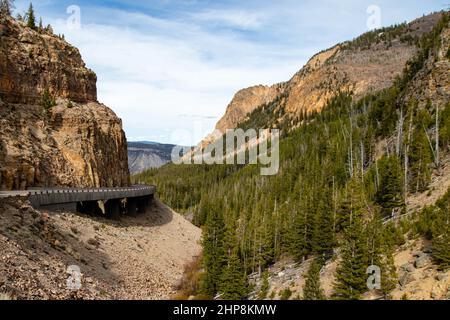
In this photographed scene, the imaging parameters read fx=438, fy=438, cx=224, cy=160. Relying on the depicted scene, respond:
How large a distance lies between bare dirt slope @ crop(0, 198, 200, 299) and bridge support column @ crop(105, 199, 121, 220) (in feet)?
4.36

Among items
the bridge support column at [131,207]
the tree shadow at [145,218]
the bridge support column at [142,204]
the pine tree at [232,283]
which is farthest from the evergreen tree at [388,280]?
the bridge support column at [142,204]

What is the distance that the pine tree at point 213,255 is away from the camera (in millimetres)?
36188

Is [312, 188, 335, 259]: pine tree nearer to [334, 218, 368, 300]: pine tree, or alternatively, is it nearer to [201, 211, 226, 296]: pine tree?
[201, 211, 226, 296]: pine tree

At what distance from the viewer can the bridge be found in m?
35.2

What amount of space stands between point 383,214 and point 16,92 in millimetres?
42111

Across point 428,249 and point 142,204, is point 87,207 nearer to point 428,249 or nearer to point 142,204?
point 142,204

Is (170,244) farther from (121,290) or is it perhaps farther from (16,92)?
(16,92)

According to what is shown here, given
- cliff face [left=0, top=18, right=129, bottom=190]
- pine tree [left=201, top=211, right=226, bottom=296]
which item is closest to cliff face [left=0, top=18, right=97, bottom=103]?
cliff face [left=0, top=18, right=129, bottom=190]

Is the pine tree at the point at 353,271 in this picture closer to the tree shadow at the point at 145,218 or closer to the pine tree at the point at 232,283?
the pine tree at the point at 232,283

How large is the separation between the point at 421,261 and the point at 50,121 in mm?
40785

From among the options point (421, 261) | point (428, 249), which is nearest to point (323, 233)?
point (428, 249)

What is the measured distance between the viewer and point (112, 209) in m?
49.2

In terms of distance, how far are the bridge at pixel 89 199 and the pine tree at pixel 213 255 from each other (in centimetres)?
1232
